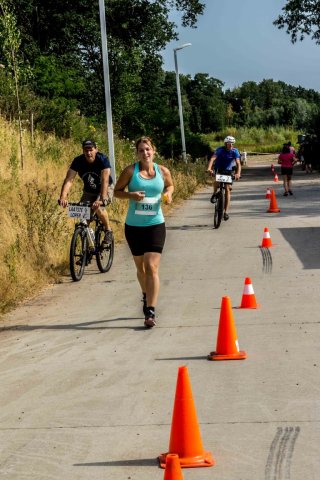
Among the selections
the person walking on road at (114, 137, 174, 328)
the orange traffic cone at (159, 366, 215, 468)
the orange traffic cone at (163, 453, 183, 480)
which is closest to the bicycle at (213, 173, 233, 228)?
the person walking on road at (114, 137, 174, 328)

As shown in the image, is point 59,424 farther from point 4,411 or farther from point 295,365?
point 295,365

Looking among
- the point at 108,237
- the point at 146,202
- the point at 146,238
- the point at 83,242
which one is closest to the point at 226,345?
the point at 146,238

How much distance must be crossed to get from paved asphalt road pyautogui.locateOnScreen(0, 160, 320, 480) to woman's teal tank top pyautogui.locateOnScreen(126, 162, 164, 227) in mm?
1075

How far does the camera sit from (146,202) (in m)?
10.5

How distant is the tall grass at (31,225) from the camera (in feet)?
43.5

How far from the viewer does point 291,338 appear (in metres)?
9.39

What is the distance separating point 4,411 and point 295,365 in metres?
2.41

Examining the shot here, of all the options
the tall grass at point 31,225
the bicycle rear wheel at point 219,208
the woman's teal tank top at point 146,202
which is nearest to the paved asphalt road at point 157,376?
the tall grass at point 31,225

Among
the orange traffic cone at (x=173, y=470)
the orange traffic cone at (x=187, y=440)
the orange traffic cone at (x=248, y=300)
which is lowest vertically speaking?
the orange traffic cone at (x=248, y=300)

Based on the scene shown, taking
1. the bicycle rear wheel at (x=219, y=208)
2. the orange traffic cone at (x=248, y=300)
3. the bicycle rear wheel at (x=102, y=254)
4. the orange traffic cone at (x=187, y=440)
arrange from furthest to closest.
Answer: the bicycle rear wheel at (x=219, y=208)
the bicycle rear wheel at (x=102, y=254)
the orange traffic cone at (x=248, y=300)
the orange traffic cone at (x=187, y=440)

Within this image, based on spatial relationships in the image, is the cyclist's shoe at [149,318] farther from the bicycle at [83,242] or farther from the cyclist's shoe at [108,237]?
the cyclist's shoe at [108,237]

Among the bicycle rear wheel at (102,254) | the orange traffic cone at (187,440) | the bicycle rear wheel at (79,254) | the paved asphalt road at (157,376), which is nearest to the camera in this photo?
the orange traffic cone at (187,440)

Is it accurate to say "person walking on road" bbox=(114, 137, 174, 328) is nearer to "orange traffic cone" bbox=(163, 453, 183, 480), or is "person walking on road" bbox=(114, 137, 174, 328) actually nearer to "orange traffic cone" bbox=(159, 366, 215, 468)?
"orange traffic cone" bbox=(159, 366, 215, 468)

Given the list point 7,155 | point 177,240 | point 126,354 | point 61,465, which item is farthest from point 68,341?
point 7,155
